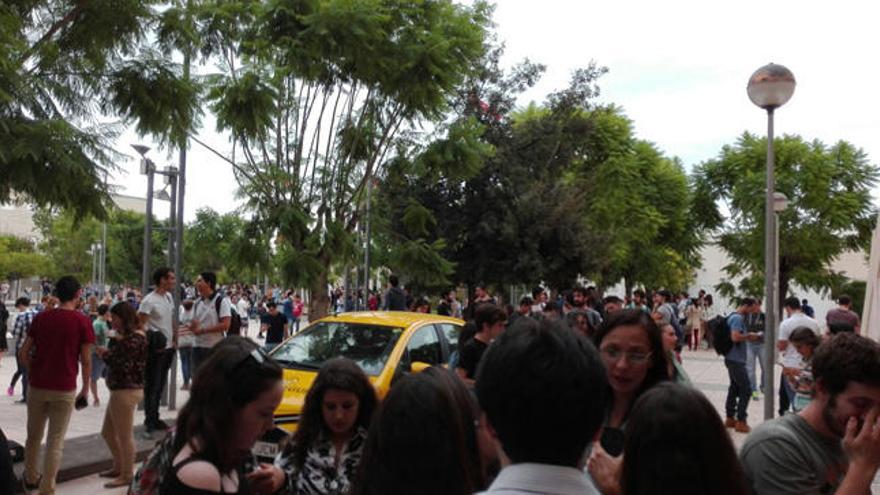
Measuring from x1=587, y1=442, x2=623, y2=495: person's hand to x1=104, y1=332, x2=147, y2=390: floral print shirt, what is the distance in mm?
6074

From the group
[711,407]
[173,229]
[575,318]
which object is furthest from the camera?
[173,229]

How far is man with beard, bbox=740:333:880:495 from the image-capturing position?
265 cm

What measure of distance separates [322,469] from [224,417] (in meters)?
1.14

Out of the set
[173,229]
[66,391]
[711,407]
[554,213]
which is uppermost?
[554,213]

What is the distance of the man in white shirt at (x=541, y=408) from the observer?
Result: 173 centimetres

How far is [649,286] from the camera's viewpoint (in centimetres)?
4369

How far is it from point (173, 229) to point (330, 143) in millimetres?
3243

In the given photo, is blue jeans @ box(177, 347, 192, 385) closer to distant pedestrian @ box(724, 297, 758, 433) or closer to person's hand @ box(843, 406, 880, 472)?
distant pedestrian @ box(724, 297, 758, 433)

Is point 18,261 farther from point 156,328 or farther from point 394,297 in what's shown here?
point 156,328

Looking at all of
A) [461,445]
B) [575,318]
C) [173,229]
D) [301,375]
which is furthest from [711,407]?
[173,229]

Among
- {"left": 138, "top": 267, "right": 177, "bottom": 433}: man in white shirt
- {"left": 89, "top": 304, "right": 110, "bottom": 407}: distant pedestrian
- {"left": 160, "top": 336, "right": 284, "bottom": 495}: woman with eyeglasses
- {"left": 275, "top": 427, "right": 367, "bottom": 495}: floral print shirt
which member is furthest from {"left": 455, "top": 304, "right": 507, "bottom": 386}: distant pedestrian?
{"left": 89, "top": 304, "right": 110, "bottom": 407}: distant pedestrian

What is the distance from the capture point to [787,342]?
33.7ft

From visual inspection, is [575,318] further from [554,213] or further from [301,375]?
[554,213]

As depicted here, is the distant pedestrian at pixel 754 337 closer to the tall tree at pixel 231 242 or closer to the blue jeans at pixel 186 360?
the tall tree at pixel 231 242
